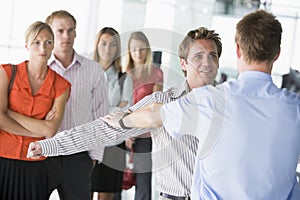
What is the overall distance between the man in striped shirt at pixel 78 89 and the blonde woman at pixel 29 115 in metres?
0.23

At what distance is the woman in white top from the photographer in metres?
3.49

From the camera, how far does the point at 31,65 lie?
3.19 meters

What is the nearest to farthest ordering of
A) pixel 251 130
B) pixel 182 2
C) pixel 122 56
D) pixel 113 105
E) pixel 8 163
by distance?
pixel 251 130, pixel 8 163, pixel 113 105, pixel 122 56, pixel 182 2

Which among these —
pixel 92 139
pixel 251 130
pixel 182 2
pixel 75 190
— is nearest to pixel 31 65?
pixel 75 190

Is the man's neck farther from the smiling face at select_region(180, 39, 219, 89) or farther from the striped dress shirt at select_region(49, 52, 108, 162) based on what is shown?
the smiling face at select_region(180, 39, 219, 89)

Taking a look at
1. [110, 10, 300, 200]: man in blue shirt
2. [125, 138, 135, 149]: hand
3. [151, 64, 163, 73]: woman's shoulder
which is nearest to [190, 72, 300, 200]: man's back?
[110, 10, 300, 200]: man in blue shirt

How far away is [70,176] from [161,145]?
1101 millimetres

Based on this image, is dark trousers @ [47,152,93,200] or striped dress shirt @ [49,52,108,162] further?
striped dress shirt @ [49,52,108,162]

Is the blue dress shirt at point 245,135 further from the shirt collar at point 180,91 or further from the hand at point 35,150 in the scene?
the hand at point 35,150

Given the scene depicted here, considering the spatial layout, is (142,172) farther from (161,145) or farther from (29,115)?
(161,145)

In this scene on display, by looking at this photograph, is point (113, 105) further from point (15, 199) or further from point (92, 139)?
point (92, 139)

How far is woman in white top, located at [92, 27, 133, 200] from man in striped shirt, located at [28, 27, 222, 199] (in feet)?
2.58

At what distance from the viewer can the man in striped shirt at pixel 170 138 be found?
2.33 metres

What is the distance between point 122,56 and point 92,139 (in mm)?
1806
